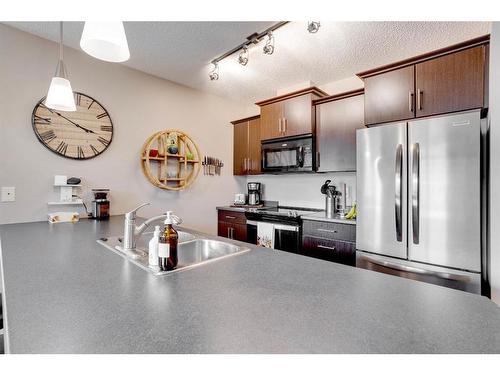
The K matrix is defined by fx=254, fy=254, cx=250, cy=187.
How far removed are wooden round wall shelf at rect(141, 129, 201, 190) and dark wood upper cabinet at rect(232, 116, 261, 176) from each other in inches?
26.7

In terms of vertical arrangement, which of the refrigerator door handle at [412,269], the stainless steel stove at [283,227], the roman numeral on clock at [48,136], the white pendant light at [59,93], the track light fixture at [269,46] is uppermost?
the track light fixture at [269,46]

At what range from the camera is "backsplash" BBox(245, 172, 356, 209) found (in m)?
2.97

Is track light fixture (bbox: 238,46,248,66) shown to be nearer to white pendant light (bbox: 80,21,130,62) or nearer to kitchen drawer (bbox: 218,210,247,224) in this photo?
white pendant light (bbox: 80,21,130,62)

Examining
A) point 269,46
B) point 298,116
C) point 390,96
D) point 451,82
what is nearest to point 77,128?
point 269,46

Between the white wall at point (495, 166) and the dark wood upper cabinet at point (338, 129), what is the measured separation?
3.40 ft

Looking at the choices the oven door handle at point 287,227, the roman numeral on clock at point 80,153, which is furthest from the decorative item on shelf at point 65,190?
the oven door handle at point 287,227

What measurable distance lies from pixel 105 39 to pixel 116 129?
187cm

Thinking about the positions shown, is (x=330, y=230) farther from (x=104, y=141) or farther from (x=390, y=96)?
(x=104, y=141)

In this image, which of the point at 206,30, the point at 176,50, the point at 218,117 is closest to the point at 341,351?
the point at 206,30

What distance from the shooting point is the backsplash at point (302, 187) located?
9.75ft

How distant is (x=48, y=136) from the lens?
2229mm

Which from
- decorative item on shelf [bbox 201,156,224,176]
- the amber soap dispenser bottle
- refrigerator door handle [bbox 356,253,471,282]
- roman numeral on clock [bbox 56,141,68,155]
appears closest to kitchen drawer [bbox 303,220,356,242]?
refrigerator door handle [bbox 356,253,471,282]

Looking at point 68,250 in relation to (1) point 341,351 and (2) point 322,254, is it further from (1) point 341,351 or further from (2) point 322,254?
(2) point 322,254

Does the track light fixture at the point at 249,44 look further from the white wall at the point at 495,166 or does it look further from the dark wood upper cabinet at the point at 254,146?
the white wall at the point at 495,166
